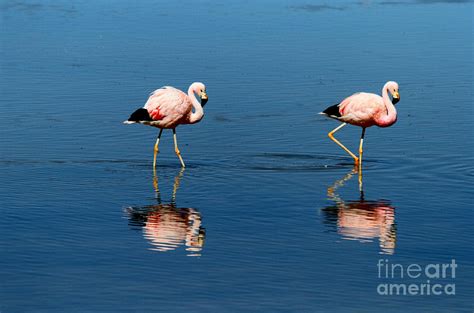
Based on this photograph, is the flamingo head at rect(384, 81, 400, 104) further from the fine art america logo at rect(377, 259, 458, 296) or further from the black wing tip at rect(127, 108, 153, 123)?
the fine art america logo at rect(377, 259, 458, 296)

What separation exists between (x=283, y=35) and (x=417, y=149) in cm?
1162

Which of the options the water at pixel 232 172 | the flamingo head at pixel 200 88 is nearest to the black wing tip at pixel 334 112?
the water at pixel 232 172

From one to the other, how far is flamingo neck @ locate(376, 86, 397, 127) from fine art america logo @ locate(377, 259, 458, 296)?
610 cm

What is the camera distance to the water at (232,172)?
435 inches

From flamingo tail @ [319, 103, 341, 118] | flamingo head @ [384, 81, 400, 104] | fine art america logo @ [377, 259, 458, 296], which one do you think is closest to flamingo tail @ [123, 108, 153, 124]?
flamingo tail @ [319, 103, 341, 118]

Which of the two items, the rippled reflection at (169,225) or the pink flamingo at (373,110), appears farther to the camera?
the pink flamingo at (373,110)

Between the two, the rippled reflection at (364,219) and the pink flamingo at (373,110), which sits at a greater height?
the pink flamingo at (373,110)

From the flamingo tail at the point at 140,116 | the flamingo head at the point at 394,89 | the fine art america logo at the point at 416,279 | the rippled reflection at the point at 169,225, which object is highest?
the flamingo head at the point at 394,89

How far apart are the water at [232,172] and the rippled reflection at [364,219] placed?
35mm

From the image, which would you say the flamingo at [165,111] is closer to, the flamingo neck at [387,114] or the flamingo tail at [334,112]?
the flamingo tail at [334,112]

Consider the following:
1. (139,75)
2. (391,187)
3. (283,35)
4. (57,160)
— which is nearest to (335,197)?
(391,187)

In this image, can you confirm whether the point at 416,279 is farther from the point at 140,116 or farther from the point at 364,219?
the point at 140,116

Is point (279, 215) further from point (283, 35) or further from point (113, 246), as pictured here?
point (283, 35)

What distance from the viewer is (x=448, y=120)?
65.3 feet
